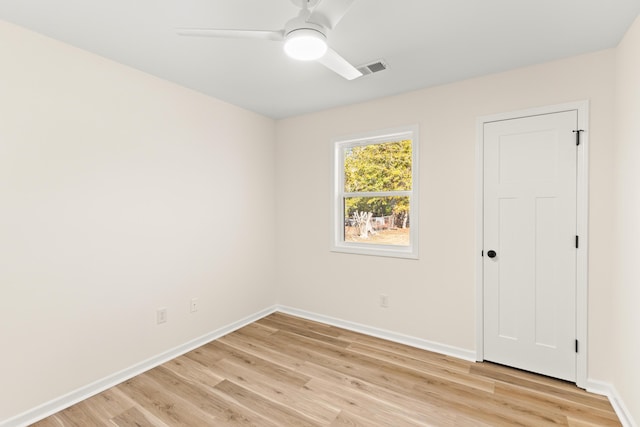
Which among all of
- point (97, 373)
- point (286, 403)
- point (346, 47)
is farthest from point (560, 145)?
point (97, 373)

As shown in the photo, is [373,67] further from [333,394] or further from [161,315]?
[161,315]

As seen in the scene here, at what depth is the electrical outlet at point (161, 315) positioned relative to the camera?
2.72 meters

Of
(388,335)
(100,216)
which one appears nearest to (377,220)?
(388,335)

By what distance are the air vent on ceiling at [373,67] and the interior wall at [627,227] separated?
Answer: 150 centimetres

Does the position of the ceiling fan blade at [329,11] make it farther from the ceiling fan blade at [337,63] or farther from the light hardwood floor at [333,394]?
the light hardwood floor at [333,394]

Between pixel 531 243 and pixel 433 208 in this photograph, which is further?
pixel 433 208

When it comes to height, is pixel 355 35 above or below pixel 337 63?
above

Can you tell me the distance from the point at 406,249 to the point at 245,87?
2.25 metres

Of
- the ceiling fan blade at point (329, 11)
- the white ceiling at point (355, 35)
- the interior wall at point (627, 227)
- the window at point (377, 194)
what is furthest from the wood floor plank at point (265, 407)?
the white ceiling at point (355, 35)

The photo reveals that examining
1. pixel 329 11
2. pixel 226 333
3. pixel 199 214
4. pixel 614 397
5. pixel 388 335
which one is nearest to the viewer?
pixel 329 11

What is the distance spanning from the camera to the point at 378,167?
3396mm

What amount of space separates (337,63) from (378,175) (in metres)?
1.79

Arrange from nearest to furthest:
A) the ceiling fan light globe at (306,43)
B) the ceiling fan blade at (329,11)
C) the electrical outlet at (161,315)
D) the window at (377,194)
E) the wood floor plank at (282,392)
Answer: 1. the ceiling fan blade at (329,11)
2. the ceiling fan light globe at (306,43)
3. the wood floor plank at (282,392)
4. the electrical outlet at (161,315)
5. the window at (377,194)

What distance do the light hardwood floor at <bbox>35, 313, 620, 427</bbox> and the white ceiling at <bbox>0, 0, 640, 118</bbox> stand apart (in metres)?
2.49
